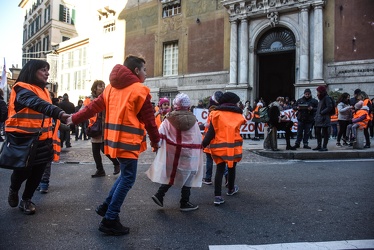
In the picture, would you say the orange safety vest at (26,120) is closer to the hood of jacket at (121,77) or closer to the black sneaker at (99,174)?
the hood of jacket at (121,77)

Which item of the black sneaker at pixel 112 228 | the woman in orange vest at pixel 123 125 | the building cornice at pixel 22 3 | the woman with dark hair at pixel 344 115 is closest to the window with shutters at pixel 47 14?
the building cornice at pixel 22 3

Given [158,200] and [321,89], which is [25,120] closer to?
[158,200]

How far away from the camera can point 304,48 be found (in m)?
16.6

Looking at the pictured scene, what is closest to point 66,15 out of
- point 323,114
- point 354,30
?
point 354,30

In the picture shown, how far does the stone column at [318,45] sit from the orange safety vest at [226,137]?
13257 mm

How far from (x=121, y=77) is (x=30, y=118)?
4.32ft

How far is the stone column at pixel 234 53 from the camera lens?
18864mm

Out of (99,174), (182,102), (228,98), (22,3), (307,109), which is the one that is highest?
(22,3)

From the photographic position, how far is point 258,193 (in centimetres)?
486

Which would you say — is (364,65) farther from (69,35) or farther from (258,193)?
(69,35)

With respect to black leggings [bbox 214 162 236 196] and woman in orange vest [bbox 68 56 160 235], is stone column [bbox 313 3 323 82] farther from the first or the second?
woman in orange vest [bbox 68 56 160 235]

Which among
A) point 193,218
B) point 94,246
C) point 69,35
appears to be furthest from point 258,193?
point 69,35

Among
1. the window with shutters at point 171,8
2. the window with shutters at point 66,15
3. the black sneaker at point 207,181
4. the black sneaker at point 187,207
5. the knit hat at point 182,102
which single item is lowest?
the black sneaker at point 187,207

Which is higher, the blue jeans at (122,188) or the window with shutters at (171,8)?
the window with shutters at (171,8)
